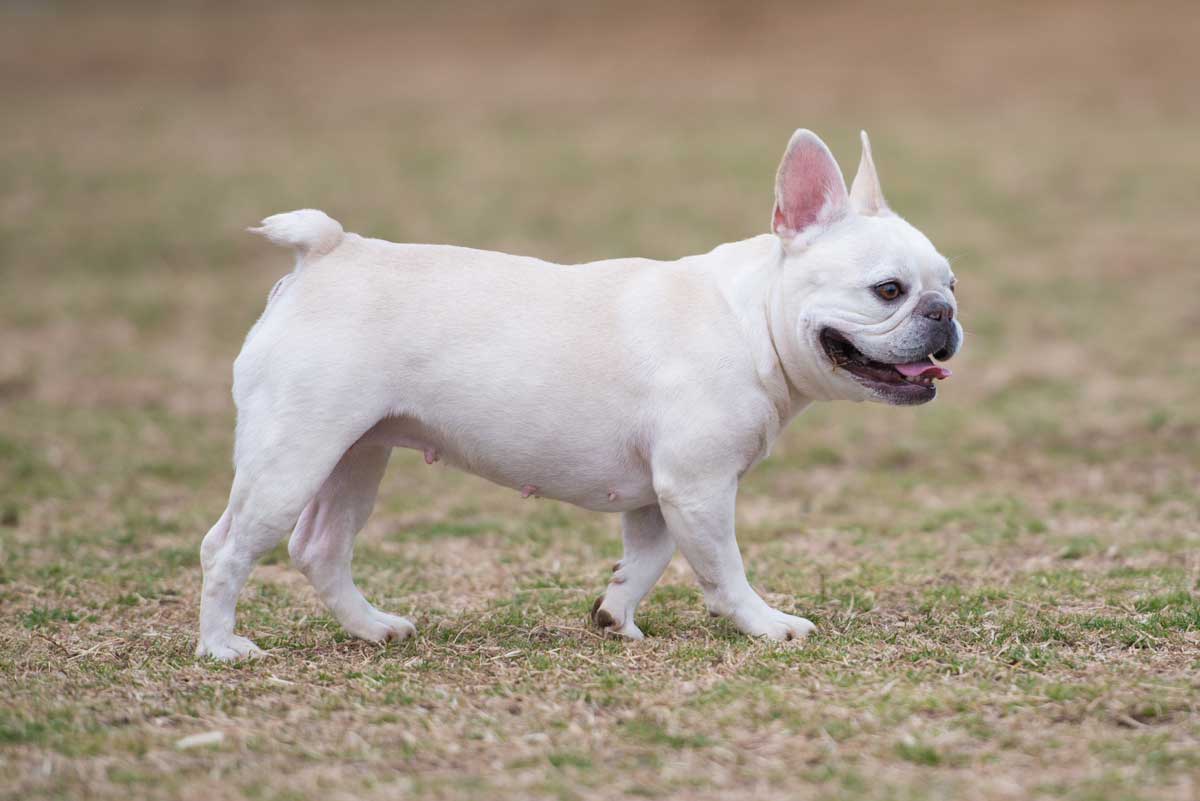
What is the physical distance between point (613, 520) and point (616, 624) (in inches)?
104

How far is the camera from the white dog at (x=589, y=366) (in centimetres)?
471

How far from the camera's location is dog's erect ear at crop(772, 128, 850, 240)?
4.82 metres

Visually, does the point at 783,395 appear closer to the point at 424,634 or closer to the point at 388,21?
the point at 424,634

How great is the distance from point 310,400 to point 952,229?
1202cm

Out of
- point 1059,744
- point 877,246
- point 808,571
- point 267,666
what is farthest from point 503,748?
point 808,571

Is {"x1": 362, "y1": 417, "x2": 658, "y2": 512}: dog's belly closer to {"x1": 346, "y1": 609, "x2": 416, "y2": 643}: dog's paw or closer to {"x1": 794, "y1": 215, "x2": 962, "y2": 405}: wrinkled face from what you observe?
{"x1": 346, "y1": 609, "x2": 416, "y2": 643}: dog's paw

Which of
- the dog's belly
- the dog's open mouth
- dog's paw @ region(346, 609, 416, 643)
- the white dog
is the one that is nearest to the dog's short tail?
the white dog

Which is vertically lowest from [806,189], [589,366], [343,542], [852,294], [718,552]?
[343,542]

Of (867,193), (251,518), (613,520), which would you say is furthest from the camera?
(613,520)

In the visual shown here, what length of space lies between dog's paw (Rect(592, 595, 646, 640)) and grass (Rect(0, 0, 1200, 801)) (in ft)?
0.37

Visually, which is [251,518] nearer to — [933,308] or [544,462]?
[544,462]

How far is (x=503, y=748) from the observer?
393 cm

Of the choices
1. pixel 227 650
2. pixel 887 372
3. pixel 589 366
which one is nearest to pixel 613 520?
pixel 589 366

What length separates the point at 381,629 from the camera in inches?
202
